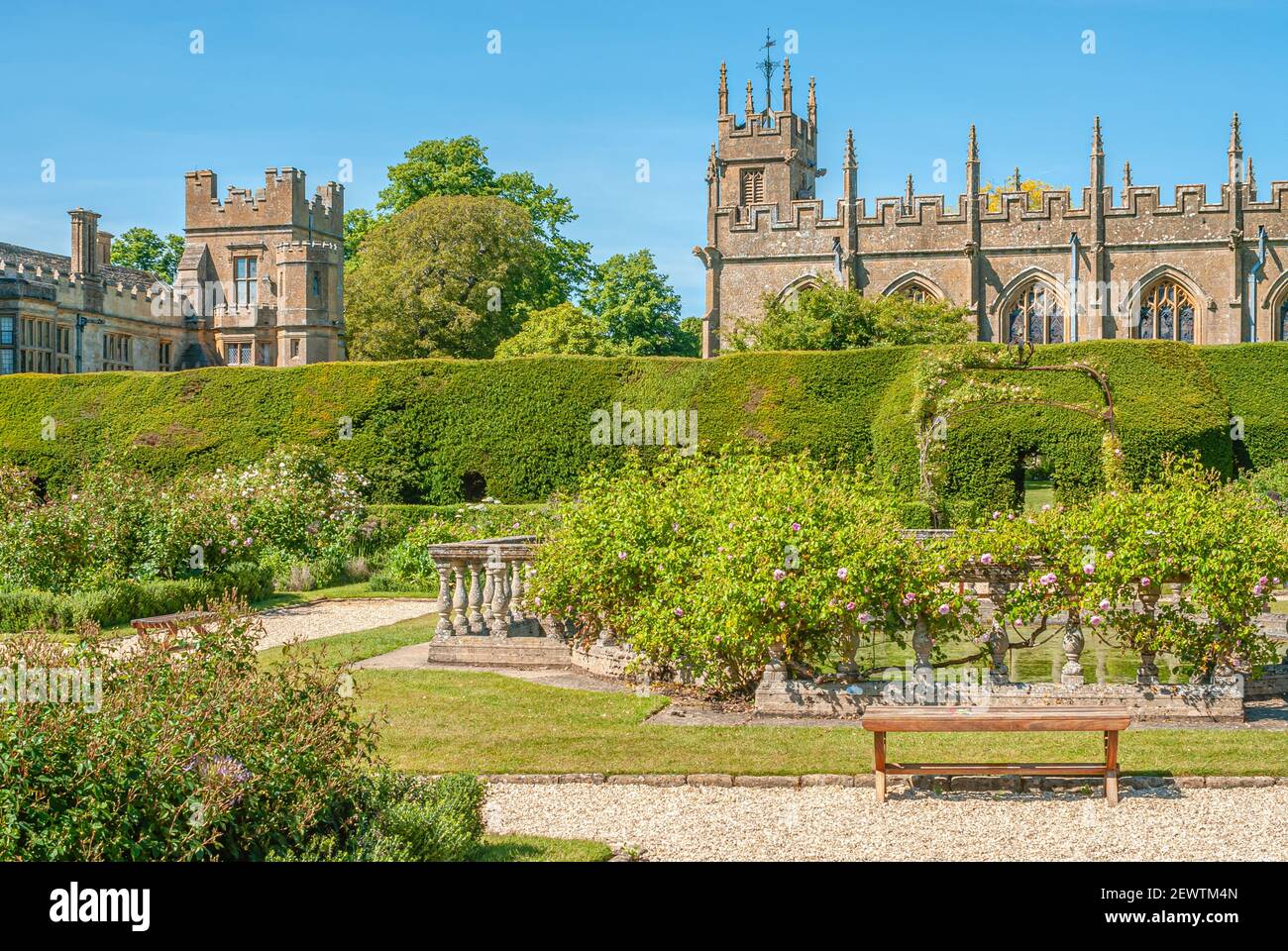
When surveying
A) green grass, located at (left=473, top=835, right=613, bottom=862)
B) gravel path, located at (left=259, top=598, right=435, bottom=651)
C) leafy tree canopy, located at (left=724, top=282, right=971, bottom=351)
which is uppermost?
leafy tree canopy, located at (left=724, top=282, right=971, bottom=351)

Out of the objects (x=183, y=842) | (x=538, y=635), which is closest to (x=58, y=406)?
(x=538, y=635)

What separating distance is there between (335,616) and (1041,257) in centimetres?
2576

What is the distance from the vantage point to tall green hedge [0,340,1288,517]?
73.9ft

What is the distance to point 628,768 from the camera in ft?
26.6

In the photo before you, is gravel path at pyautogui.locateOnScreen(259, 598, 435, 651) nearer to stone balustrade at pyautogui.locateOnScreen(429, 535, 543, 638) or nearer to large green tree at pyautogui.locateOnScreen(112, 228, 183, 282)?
stone balustrade at pyautogui.locateOnScreen(429, 535, 543, 638)

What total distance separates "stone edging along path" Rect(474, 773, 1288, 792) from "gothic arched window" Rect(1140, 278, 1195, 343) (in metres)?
30.7

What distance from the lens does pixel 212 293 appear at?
4309cm

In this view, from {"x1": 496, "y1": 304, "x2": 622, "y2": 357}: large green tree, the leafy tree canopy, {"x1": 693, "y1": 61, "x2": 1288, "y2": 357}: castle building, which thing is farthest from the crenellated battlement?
the leafy tree canopy

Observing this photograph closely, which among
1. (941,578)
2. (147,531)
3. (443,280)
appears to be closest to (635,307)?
(443,280)

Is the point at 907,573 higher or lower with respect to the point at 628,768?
higher

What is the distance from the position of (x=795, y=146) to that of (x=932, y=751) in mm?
41247

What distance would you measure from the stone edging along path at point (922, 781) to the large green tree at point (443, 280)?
109ft
